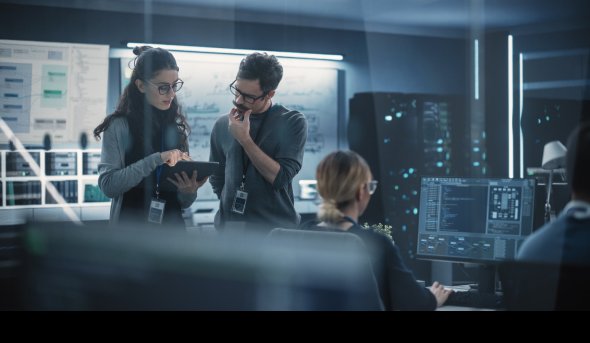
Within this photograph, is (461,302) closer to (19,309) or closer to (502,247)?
(502,247)

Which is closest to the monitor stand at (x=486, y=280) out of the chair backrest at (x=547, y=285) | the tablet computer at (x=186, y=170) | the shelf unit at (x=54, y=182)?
the chair backrest at (x=547, y=285)

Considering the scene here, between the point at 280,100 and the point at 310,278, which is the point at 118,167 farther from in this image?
the point at 280,100

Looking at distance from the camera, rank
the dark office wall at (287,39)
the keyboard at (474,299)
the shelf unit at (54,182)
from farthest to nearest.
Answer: the dark office wall at (287,39) → the shelf unit at (54,182) → the keyboard at (474,299)

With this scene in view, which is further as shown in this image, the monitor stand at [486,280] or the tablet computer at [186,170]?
the tablet computer at [186,170]

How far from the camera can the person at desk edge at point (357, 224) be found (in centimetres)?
190

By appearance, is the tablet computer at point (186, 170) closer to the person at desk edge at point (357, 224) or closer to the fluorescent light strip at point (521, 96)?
the person at desk edge at point (357, 224)

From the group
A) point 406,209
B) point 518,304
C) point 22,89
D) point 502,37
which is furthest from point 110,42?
point 518,304

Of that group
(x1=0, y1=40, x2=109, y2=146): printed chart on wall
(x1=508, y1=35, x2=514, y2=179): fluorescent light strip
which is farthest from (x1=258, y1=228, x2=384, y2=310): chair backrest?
(x1=508, y1=35, x2=514, y2=179): fluorescent light strip

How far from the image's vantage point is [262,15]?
6305 mm

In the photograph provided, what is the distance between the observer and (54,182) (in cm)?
518

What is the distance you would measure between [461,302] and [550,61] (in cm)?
526

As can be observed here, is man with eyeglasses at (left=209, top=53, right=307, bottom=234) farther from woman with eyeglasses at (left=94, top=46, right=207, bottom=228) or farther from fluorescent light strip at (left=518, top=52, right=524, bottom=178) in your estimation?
fluorescent light strip at (left=518, top=52, right=524, bottom=178)

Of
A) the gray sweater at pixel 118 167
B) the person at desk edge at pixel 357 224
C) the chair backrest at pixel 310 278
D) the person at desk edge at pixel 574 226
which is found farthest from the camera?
the gray sweater at pixel 118 167

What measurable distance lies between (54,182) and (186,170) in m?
2.63
